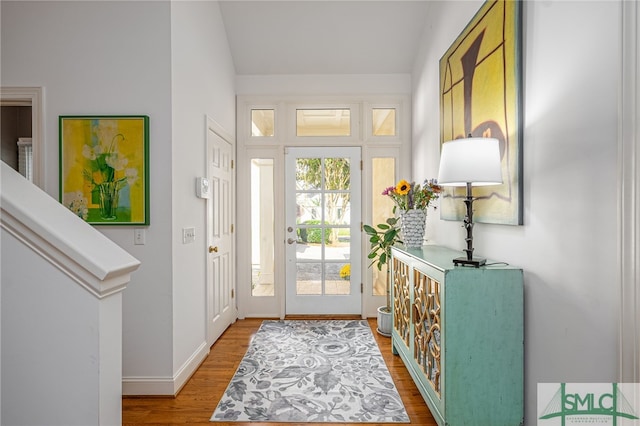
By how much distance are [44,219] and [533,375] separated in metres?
2.01

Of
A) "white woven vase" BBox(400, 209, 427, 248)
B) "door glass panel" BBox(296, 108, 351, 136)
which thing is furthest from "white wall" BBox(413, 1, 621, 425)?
"door glass panel" BBox(296, 108, 351, 136)

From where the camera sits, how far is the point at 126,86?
7.80 feet

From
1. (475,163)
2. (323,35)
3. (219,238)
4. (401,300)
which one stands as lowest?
(401,300)

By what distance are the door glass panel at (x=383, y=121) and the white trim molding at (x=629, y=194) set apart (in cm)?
283

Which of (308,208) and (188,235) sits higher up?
(308,208)

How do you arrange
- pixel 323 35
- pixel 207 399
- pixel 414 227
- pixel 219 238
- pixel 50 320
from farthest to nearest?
pixel 323 35
pixel 219 238
pixel 414 227
pixel 207 399
pixel 50 320

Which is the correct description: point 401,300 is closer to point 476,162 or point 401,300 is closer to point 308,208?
point 476,162

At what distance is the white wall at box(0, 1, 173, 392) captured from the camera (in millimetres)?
2369

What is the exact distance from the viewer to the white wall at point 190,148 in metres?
2.45

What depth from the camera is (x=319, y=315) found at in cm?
400

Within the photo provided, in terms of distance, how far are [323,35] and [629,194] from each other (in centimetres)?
313

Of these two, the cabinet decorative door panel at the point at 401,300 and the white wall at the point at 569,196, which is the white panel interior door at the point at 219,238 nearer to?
the cabinet decorative door panel at the point at 401,300

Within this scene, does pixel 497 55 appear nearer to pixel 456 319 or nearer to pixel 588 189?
pixel 588 189

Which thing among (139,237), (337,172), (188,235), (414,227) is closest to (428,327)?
(414,227)
